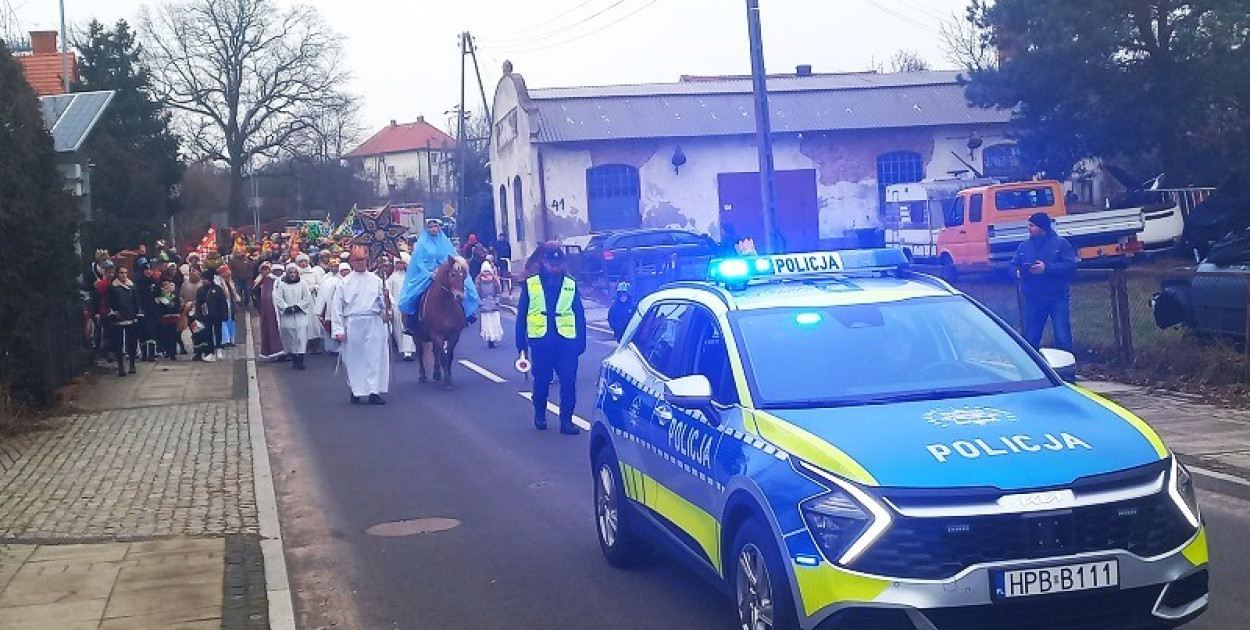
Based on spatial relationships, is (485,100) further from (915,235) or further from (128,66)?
(915,235)

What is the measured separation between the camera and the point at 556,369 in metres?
14.4

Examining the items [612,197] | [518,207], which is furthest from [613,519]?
[518,207]

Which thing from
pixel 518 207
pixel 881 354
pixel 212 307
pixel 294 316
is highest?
pixel 518 207

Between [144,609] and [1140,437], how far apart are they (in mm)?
5347

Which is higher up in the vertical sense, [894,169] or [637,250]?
[894,169]

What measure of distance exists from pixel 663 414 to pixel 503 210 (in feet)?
150

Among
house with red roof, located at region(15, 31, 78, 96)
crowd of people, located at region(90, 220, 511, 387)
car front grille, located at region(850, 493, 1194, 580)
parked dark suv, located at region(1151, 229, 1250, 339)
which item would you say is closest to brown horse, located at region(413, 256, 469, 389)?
crowd of people, located at region(90, 220, 511, 387)

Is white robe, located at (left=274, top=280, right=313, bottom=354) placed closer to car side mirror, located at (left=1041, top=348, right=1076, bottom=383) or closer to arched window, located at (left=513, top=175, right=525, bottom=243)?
car side mirror, located at (left=1041, top=348, right=1076, bottom=383)

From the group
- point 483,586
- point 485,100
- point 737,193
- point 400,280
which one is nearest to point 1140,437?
point 483,586

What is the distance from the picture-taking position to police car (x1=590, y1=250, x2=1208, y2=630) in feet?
17.0

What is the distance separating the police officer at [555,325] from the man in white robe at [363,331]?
12.8 feet

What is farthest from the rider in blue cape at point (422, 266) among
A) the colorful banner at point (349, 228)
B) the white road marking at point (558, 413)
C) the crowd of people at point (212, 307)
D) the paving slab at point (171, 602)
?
the colorful banner at point (349, 228)

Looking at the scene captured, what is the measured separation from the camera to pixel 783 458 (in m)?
5.71

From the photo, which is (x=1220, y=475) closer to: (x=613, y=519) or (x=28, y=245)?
(x=613, y=519)
